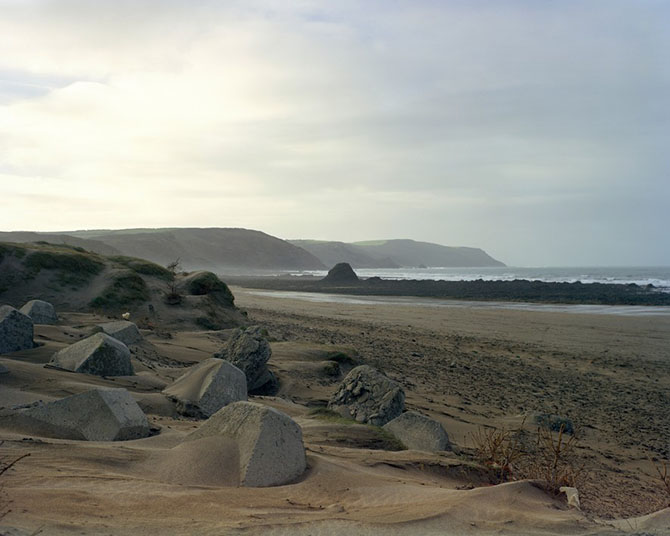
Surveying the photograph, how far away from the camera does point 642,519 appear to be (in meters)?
3.76

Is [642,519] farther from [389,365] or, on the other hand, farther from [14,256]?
[14,256]

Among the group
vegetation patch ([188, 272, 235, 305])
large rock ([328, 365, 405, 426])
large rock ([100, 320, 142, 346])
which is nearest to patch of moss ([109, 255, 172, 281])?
vegetation patch ([188, 272, 235, 305])

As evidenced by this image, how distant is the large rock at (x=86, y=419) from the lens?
14.8ft

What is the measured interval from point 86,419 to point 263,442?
5.33ft

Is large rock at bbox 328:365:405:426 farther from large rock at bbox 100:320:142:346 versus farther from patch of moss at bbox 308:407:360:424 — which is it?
large rock at bbox 100:320:142:346

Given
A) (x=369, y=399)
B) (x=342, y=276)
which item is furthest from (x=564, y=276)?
(x=369, y=399)

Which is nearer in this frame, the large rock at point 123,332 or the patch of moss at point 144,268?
the large rock at point 123,332

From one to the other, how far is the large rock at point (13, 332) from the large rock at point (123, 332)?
1.51 metres

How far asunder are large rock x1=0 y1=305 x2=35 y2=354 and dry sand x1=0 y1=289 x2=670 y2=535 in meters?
0.23

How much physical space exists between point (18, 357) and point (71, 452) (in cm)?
332

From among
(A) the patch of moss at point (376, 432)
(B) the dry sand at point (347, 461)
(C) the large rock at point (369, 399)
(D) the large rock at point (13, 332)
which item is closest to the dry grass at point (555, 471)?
(B) the dry sand at point (347, 461)

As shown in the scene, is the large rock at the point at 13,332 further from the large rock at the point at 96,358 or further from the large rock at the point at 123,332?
the large rock at the point at 123,332

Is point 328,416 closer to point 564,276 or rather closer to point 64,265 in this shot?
point 64,265

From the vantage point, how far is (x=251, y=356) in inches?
307
